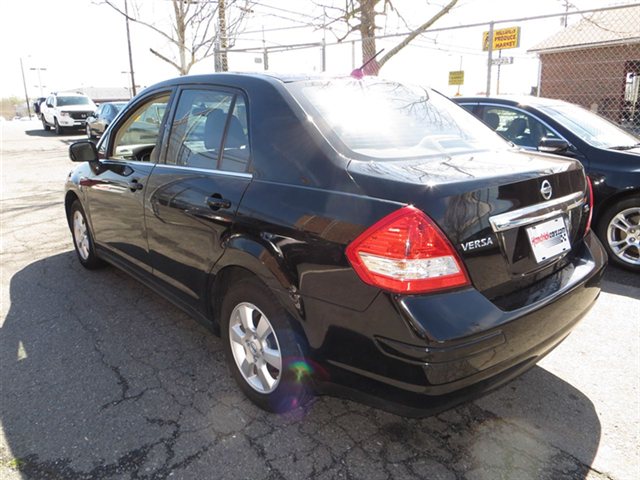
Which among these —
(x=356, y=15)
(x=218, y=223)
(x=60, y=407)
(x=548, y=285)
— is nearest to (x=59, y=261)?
(x=60, y=407)

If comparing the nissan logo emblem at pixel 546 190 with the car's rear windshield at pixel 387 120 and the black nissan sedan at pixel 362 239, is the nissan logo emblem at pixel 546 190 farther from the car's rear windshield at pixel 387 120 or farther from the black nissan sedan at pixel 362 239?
the car's rear windshield at pixel 387 120

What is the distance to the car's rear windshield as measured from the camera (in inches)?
93.5

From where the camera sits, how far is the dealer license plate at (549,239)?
7.06 feet

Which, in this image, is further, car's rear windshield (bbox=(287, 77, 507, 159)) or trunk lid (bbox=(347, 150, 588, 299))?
car's rear windshield (bbox=(287, 77, 507, 159))

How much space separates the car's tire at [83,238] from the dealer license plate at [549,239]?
3.80 m

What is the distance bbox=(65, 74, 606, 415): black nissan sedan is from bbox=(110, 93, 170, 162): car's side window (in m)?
0.49

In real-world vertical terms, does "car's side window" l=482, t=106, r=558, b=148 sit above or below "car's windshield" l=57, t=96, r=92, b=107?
below

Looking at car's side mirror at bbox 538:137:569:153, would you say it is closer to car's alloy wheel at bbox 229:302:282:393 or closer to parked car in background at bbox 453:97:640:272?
parked car in background at bbox 453:97:640:272

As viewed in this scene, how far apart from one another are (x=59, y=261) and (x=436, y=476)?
4.52m

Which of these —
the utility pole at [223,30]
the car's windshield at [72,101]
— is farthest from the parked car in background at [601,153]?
the car's windshield at [72,101]

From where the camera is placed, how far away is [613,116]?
48.3ft

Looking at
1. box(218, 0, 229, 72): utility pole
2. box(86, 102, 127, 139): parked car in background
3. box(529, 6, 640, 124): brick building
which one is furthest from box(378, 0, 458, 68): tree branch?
box(86, 102, 127, 139): parked car in background

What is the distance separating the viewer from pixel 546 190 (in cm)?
222

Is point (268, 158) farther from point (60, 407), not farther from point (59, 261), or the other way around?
point (59, 261)
